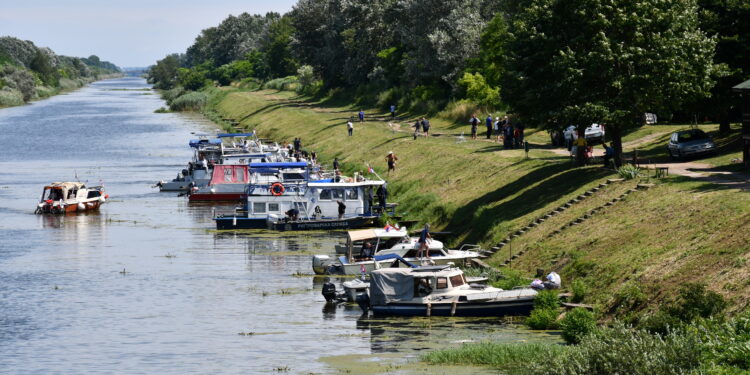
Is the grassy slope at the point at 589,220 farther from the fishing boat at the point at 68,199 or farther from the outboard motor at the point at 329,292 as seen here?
the fishing boat at the point at 68,199

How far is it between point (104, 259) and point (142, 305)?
13101 millimetres

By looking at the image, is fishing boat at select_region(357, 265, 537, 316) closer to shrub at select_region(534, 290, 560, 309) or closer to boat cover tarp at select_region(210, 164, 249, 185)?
shrub at select_region(534, 290, 560, 309)

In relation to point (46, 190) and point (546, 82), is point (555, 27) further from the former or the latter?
point (46, 190)

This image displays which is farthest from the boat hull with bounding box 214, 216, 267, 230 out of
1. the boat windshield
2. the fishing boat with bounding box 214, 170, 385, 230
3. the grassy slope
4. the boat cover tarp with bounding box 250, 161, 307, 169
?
the boat windshield

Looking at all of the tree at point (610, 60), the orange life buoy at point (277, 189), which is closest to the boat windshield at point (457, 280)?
the tree at point (610, 60)

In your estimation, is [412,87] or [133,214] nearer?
[133,214]

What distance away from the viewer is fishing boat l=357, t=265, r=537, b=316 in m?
40.8

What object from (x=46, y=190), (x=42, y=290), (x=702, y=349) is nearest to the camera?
(x=702, y=349)

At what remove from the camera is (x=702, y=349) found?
29031 mm

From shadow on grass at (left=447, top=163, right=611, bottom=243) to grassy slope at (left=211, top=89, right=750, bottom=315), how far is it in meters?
0.10

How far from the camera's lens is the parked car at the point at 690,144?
61094mm

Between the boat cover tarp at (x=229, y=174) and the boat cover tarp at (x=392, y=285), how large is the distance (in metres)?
44.7

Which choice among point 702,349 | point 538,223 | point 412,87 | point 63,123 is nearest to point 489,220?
point 538,223

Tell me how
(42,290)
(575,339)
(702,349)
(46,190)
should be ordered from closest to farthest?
(702,349), (575,339), (42,290), (46,190)
